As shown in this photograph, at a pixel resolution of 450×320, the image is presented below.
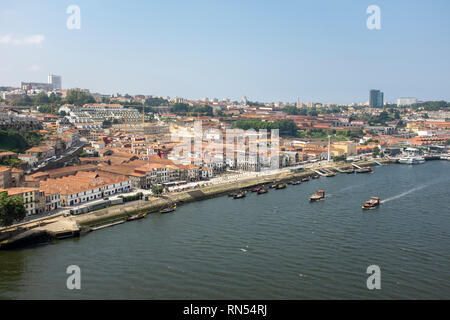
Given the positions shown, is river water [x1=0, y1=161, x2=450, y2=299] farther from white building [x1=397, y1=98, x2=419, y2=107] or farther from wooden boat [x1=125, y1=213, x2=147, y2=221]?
white building [x1=397, y1=98, x2=419, y2=107]

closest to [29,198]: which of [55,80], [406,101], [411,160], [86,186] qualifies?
[86,186]

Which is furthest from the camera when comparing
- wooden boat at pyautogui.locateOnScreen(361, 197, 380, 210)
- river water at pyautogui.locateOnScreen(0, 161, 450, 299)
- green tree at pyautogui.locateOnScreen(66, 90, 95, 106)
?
green tree at pyautogui.locateOnScreen(66, 90, 95, 106)

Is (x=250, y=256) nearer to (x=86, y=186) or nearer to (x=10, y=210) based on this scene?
(x=10, y=210)

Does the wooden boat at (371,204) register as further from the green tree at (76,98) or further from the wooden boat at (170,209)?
A: the green tree at (76,98)

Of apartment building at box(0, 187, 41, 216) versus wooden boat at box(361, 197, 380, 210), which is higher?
apartment building at box(0, 187, 41, 216)

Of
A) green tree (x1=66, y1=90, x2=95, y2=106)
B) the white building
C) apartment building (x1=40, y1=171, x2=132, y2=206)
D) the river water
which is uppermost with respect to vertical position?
the white building

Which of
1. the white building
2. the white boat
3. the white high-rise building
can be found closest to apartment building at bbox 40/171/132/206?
the white boat
